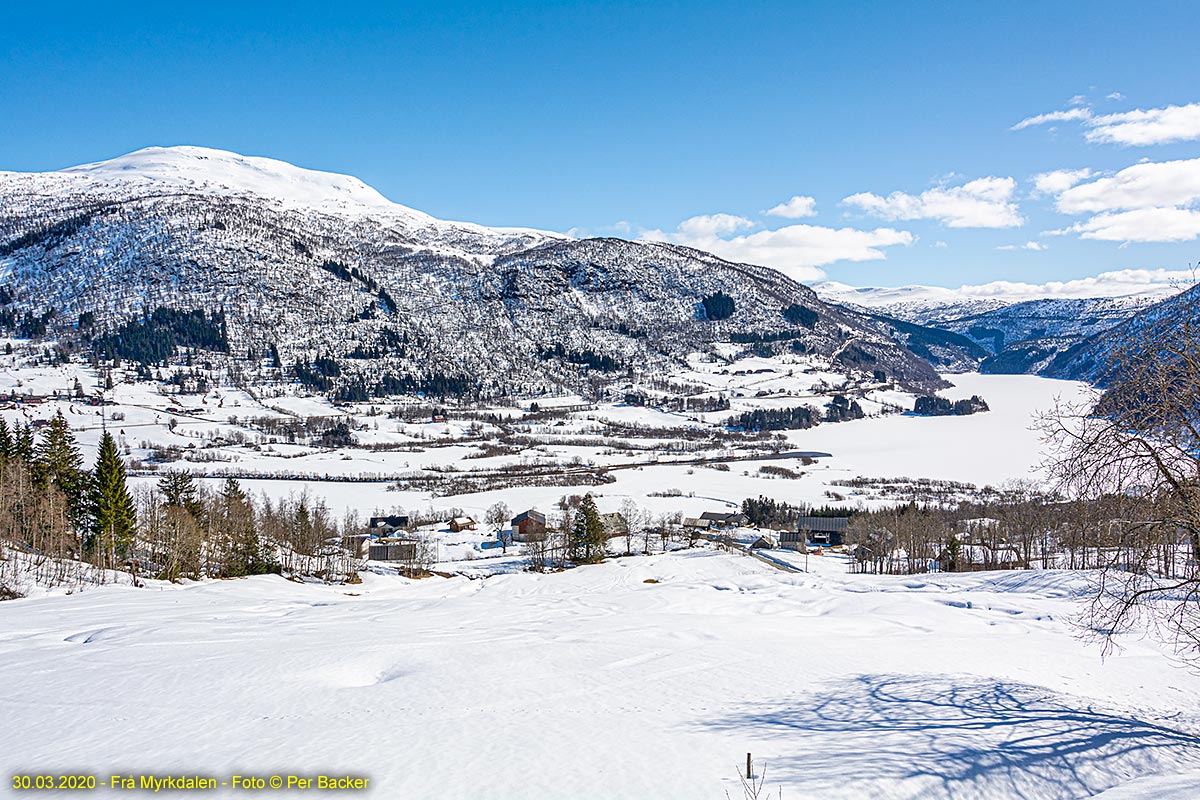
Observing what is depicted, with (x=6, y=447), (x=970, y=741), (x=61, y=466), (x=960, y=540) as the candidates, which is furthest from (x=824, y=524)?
(x=6, y=447)

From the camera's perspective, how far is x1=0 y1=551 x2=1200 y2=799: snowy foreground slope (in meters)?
10.9

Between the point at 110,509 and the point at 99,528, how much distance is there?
1.36m

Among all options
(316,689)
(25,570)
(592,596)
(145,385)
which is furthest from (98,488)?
(145,385)

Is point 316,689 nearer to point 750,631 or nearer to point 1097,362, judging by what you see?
point 750,631

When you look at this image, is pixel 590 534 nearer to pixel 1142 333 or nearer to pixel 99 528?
pixel 99 528

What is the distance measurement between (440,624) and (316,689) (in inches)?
462

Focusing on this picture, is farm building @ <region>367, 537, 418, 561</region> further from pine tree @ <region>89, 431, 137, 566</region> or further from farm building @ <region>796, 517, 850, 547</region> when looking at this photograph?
farm building @ <region>796, 517, 850, 547</region>

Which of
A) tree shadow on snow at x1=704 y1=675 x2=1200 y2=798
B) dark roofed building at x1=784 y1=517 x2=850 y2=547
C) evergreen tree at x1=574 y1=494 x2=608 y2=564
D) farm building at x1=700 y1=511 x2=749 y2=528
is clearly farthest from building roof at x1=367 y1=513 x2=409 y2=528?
tree shadow on snow at x1=704 y1=675 x2=1200 y2=798

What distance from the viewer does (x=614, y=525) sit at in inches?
2940

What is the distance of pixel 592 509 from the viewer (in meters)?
62.1

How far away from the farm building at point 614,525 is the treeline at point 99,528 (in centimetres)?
2905

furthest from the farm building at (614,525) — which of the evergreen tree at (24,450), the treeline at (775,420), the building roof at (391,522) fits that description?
the treeline at (775,420)

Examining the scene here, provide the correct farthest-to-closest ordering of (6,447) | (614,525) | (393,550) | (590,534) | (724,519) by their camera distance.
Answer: (724,519), (614,525), (393,550), (590,534), (6,447)

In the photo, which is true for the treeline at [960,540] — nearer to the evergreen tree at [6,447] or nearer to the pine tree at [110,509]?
the pine tree at [110,509]
